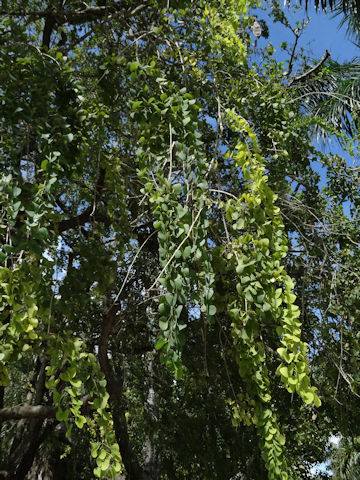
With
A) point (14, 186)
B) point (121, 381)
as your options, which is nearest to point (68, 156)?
point (14, 186)

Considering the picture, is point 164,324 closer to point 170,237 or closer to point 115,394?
point 170,237

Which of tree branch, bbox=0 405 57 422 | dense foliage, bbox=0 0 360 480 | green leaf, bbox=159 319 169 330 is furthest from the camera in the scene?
tree branch, bbox=0 405 57 422

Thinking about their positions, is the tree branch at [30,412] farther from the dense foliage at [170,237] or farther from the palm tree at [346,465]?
the palm tree at [346,465]

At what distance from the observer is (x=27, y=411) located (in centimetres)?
333

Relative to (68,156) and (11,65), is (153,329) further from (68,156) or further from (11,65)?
(11,65)

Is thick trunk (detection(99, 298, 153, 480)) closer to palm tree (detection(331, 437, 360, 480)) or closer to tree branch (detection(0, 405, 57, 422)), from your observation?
tree branch (detection(0, 405, 57, 422))

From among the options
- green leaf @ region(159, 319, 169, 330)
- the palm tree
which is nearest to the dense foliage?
green leaf @ region(159, 319, 169, 330)

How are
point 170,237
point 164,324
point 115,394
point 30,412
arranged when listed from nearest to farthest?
point 164,324 → point 170,237 → point 30,412 → point 115,394

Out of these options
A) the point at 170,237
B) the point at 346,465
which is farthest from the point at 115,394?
the point at 346,465

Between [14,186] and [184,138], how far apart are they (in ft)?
2.04

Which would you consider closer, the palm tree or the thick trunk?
the thick trunk

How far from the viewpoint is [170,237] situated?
145 cm

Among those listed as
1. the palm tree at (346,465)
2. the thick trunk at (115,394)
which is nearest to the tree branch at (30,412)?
the thick trunk at (115,394)

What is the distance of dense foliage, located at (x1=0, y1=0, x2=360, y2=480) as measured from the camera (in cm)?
150
